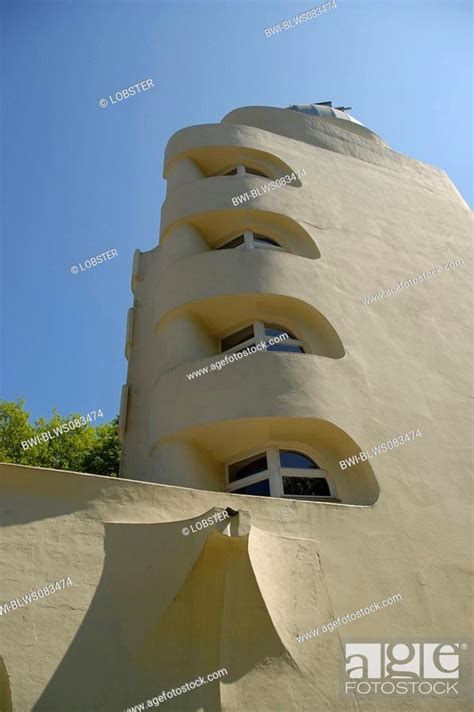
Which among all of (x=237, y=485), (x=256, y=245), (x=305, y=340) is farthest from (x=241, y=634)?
(x=256, y=245)

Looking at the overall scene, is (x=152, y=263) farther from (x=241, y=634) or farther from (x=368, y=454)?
(x=241, y=634)

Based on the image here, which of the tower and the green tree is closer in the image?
the tower

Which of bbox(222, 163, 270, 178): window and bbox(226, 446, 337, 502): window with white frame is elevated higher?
bbox(222, 163, 270, 178): window

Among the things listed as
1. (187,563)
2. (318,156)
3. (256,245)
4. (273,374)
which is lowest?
(187,563)

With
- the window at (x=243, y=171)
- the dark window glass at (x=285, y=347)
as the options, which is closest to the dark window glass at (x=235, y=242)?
the window at (x=243, y=171)

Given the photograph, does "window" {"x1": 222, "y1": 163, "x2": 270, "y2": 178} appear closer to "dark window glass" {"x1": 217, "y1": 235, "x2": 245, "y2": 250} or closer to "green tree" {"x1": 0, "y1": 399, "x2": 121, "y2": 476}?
"dark window glass" {"x1": 217, "y1": 235, "x2": 245, "y2": 250}

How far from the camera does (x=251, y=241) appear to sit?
14.6 meters

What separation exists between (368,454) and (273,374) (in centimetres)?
216

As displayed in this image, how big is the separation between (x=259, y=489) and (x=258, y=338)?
3.28 meters

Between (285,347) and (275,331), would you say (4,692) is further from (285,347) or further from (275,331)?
(275,331)

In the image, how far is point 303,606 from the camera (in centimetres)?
848

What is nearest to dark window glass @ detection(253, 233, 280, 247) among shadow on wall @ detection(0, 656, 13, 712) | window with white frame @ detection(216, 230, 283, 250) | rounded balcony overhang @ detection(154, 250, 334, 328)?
window with white frame @ detection(216, 230, 283, 250)

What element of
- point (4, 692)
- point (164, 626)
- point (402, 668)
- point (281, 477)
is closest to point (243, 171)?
point (281, 477)

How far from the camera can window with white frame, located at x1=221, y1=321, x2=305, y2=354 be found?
1261cm
